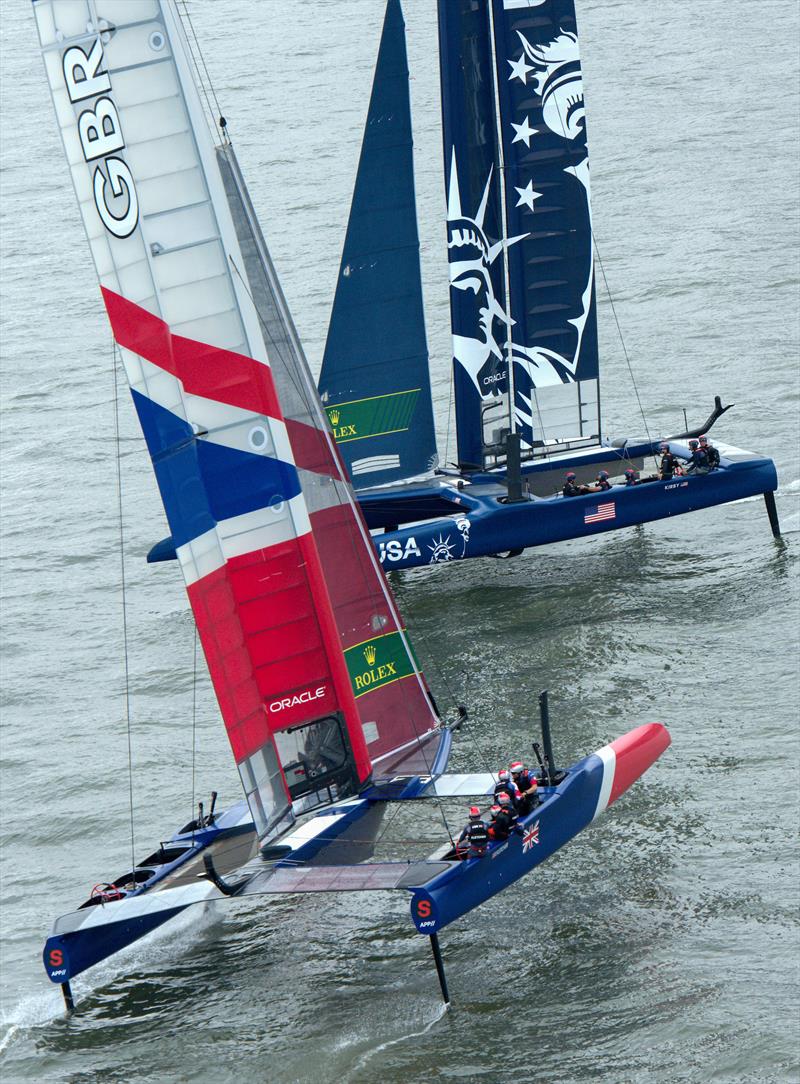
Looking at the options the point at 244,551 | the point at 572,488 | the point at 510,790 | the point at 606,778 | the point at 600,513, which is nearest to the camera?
the point at 244,551

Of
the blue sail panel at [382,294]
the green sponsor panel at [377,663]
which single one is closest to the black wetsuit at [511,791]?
the green sponsor panel at [377,663]

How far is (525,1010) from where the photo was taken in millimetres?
15188

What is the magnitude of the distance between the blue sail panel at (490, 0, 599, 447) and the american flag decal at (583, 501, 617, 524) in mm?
2210

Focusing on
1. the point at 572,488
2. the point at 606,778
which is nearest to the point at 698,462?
the point at 572,488

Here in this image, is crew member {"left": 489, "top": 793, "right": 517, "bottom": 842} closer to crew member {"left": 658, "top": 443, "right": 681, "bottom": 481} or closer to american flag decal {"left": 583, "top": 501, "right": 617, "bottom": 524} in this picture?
american flag decal {"left": 583, "top": 501, "right": 617, "bottom": 524}

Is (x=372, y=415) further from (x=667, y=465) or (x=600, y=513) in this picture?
(x=667, y=465)

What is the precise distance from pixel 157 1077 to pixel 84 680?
29.8ft

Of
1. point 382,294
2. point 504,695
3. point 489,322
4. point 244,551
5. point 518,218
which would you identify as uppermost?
point 518,218

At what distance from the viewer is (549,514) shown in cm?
2367

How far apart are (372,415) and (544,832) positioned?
9.33 metres

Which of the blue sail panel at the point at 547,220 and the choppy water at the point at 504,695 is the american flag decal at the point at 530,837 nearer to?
the choppy water at the point at 504,695

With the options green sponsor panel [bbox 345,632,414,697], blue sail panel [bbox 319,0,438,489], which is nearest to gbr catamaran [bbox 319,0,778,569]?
blue sail panel [bbox 319,0,438,489]

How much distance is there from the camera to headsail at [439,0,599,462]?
78.9ft

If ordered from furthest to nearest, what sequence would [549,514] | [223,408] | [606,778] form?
[549,514]
[606,778]
[223,408]
